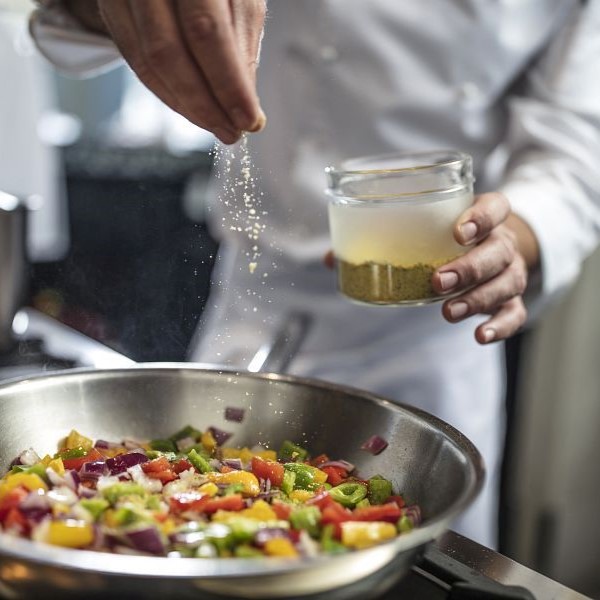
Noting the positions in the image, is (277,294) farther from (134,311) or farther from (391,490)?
(391,490)

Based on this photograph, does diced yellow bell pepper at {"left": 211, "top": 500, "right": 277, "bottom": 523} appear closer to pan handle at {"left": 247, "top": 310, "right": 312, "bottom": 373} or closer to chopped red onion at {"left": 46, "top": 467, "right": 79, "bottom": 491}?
chopped red onion at {"left": 46, "top": 467, "right": 79, "bottom": 491}

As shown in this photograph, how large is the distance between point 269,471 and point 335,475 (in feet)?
0.25

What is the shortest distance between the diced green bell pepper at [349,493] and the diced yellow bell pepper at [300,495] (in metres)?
0.02

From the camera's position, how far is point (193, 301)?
98 centimetres

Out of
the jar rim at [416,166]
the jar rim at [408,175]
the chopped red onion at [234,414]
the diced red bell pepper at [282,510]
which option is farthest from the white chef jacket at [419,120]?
the diced red bell pepper at [282,510]

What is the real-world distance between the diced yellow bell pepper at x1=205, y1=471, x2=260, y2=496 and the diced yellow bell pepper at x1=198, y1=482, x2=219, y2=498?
0.9 inches

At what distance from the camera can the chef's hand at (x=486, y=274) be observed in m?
0.98

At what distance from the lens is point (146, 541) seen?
65 cm

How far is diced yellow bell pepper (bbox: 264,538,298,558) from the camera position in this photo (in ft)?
2.13

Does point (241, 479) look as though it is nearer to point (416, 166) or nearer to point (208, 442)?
point (208, 442)

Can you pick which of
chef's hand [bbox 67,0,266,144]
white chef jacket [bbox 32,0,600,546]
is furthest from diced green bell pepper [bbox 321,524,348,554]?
white chef jacket [bbox 32,0,600,546]

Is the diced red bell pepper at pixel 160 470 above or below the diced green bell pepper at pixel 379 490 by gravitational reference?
above

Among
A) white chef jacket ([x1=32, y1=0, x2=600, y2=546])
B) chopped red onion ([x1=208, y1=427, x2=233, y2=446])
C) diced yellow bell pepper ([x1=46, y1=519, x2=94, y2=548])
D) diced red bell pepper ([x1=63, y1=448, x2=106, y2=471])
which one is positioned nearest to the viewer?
diced yellow bell pepper ([x1=46, y1=519, x2=94, y2=548])

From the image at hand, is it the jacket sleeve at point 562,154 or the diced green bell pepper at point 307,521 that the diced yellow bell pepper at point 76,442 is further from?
the jacket sleeve at point 562,154
